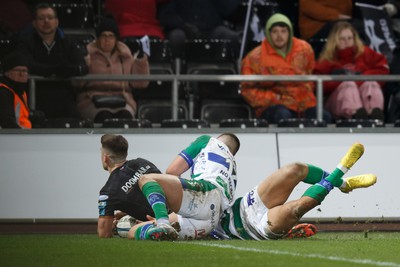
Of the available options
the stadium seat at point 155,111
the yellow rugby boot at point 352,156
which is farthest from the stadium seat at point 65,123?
the yellow rugby boot at point 352,156

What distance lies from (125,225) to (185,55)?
224 inches

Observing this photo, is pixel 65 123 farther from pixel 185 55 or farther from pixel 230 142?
pixel 230 142

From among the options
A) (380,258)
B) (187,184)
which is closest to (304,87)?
(187,184)

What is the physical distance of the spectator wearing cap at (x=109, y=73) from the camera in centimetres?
1384

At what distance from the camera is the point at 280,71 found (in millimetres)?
14273

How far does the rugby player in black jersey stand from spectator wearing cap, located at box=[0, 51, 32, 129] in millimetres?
3303

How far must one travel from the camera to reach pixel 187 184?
30.3 feet

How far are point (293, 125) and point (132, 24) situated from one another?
11.3 feet

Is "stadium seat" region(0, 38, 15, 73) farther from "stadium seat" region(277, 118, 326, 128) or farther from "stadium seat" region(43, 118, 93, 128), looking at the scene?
"stadium seat" region(277, 118, 326, 128)

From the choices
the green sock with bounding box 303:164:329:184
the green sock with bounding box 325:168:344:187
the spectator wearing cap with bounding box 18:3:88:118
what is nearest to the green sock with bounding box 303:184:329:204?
the green sock with bounding box 325:168:344:187

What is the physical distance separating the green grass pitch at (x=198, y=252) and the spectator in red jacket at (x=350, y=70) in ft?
15.6

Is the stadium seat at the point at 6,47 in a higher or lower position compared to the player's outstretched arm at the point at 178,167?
higher

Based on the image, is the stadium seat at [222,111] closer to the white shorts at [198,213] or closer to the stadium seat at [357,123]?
the stadium seat at [357,123]

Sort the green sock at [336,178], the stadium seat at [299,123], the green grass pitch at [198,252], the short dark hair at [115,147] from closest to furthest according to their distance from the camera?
the green grass pitch at [198,252]
the green sock at [336,178]
the short dark hair at [115,147]
the stadium seat at [299,123]
